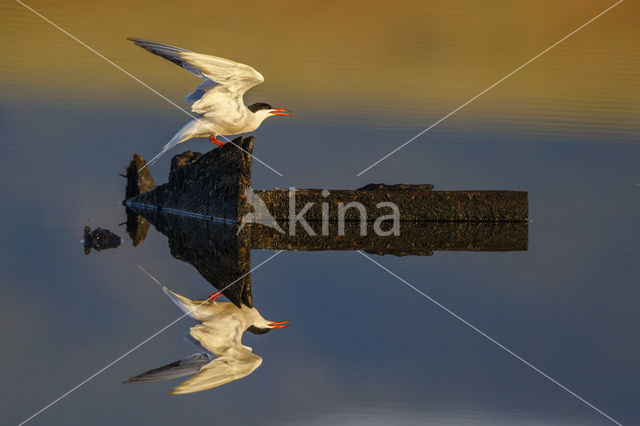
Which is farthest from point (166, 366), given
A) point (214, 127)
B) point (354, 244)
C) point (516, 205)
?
point (516, 205)

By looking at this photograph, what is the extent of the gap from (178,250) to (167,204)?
4702 millimetres

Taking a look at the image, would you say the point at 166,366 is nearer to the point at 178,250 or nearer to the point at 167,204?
the point at 178,250

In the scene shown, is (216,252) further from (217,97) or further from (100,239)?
(217,97)

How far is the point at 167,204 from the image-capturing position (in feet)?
31.4

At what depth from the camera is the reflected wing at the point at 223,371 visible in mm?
2094

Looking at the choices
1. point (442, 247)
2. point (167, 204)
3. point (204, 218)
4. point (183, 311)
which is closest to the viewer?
point (183, 311)

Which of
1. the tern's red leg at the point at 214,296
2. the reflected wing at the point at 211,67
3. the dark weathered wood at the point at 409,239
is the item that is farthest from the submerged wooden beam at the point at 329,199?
the tern's red leg at the point at 214,296

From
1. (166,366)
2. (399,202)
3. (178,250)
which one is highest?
(399,202)

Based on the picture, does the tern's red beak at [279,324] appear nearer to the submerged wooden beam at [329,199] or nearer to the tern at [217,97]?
the tern at [217,97]

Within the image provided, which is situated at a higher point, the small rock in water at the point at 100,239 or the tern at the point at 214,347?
the small rock in water at the point at 100,239

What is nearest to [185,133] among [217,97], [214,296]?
[217,97]

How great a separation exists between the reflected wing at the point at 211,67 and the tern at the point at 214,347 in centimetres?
263

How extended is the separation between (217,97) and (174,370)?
184 inches

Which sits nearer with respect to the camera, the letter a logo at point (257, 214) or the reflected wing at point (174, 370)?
the reflected wing at point (174, 370)
